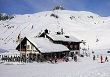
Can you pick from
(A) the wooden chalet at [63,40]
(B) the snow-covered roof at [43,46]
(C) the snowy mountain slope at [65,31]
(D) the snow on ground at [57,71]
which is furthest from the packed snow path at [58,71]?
(C) the snowy mountain slope at [65,31]

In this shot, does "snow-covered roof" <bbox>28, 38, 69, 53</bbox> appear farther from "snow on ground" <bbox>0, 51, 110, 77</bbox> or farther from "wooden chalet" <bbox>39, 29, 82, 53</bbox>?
"snow on ground" <bbox>0, 51, 110, 77</bbox>

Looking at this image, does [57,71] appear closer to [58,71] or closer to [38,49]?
[58,71]

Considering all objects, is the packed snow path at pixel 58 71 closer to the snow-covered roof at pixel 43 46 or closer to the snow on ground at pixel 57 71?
the snow on ground at pixel 57 71

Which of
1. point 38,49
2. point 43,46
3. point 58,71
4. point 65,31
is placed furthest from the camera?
point 65,31

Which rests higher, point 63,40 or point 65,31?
point 65,31

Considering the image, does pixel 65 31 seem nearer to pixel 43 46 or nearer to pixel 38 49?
pixel 43 46

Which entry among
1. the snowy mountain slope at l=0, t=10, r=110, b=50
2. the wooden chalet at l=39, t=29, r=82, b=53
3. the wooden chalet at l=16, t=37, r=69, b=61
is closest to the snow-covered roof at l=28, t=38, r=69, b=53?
the wooden chalet at l=16, t=37, r=69, b=61

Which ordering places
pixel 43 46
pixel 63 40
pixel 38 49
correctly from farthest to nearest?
1. pixel 63 40
2. pixel 43 46
3. pixel 38 49

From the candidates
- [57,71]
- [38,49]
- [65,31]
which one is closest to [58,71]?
[57,71]

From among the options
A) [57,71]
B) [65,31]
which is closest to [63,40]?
[57,71]

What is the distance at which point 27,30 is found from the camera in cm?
13762

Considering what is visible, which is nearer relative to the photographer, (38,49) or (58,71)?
(58,71)

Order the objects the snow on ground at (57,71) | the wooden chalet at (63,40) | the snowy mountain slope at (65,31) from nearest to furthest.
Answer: the snow on ground at (57,71) < the wooden chalet at (63,40) < the snowy mountain slope at (65,31)

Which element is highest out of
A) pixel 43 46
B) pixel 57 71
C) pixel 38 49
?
pixel 43 46
